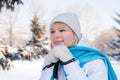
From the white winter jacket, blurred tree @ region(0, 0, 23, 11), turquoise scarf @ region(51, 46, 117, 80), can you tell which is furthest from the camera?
blurred tree @ region(0, 0, 23, 11)

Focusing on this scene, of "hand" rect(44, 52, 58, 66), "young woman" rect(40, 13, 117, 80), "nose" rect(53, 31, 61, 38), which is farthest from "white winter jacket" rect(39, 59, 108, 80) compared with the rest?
"nose" rect(53, 31, 61, 38)

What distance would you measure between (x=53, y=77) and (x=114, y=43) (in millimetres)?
32637

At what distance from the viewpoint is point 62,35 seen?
2602mm

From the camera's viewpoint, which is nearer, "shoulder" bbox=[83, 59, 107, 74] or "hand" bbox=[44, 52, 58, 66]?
"shoulder" bbox=[83, 59, 107, 74]

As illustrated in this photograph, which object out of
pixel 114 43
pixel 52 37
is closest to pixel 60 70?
pixel 52 37

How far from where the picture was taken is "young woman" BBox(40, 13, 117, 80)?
2.46 meters

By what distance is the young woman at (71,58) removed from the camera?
2.46 meters

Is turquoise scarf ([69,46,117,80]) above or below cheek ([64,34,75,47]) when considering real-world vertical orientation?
below

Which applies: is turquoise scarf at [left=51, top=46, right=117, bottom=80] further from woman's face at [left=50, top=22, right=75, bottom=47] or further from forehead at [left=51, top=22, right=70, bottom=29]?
forehead at [left=51, top=22, right=70, bottom=29]

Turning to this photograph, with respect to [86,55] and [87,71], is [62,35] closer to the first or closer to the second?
[86,55]

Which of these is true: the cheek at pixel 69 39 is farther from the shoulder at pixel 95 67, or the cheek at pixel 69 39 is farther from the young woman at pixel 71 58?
the shoulder at pixel 95 67

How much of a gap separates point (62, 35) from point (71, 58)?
0.72 feet

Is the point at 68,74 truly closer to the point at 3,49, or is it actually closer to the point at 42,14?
the point at 3,49

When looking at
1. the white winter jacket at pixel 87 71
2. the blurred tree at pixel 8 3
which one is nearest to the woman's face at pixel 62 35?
the white winter jacket at pixel 87 71
